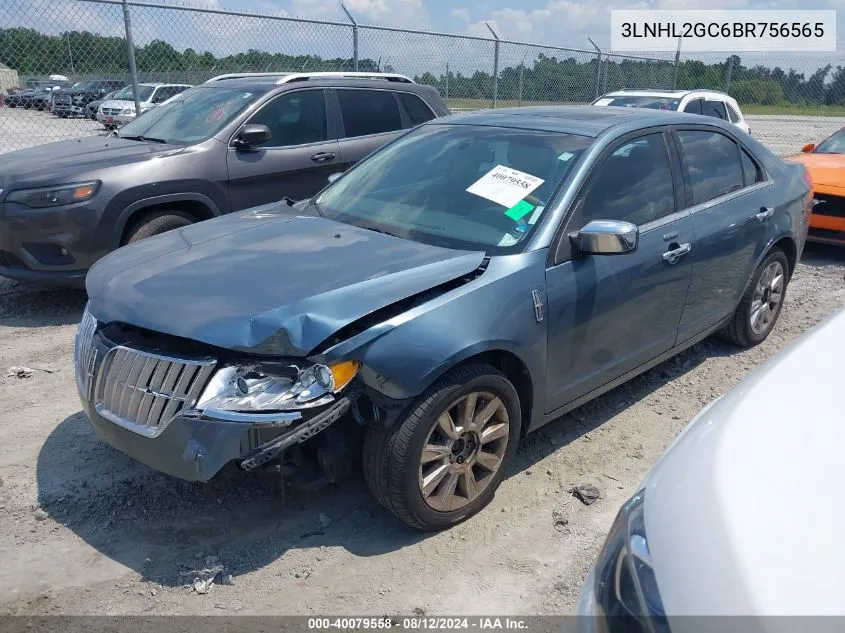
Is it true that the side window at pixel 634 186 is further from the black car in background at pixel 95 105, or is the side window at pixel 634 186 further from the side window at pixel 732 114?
the black car in background at pixel 95 105

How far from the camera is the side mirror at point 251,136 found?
19.9 feet

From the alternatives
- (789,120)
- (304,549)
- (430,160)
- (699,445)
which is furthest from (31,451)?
(789,120)

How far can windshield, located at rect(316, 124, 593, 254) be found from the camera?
3.47 metres

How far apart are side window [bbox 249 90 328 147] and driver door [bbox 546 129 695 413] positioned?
361 centimetres

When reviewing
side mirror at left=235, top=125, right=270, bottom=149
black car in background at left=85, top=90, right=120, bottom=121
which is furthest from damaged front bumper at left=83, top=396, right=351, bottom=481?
black car in background at left=85, top=90, right=120, bottom=121

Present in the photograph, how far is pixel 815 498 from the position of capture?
1.57 metres

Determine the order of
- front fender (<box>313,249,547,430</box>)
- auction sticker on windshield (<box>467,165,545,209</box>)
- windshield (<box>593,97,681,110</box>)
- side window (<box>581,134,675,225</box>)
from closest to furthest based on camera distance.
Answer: front fender (<box>313,249,547,430</box>) < auction sticker on windshield (<box>467,165,545,209</box>) < side window (<box>581,134,675,225</box>) < windshield (<box>593,97,681,110</box>)

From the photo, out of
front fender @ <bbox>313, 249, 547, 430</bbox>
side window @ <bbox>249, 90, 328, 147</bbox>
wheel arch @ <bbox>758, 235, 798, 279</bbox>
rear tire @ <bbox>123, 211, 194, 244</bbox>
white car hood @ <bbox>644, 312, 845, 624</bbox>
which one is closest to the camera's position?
white car hood @ <bbox>644, 312, 845, 624</bbox>

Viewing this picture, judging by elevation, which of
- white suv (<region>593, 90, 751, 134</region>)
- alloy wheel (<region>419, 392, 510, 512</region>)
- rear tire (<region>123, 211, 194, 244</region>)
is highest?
white suv (<region>593, 90, 751, 134</region>)

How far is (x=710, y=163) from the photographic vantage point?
450 centimetres

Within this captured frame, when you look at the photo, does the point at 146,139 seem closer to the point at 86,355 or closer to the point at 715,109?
the point at 86,355

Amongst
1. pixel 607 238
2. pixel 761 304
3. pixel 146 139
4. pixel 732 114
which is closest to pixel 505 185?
pixel 607 238

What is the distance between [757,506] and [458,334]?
1.50m

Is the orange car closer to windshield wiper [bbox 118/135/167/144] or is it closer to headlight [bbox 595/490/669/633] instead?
windshield wiper [bbox 118/135/167/144]
